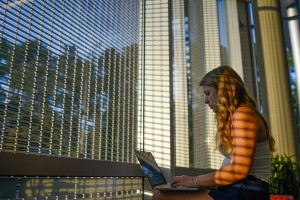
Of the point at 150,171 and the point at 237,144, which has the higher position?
the point at 237,144

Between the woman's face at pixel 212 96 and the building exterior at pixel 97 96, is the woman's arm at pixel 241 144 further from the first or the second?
the building exterior at pixel 97 96

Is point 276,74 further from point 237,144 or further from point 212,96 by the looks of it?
point 237,144

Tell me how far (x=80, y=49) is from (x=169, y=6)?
1375mm

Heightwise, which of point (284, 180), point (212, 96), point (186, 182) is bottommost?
point (284, 180)

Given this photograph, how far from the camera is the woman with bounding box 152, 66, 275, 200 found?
46.1 inches

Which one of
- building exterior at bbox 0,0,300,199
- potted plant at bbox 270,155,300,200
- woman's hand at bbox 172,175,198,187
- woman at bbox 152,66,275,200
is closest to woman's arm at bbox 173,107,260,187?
woman at bbox 152,66,275,200

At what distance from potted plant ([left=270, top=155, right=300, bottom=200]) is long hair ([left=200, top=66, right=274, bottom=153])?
3.39 m

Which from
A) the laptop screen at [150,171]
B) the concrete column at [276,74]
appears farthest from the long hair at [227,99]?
the concrete column at [276,74]

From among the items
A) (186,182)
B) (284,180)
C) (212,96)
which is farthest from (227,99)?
(284,180)

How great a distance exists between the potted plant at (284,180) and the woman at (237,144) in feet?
10.8

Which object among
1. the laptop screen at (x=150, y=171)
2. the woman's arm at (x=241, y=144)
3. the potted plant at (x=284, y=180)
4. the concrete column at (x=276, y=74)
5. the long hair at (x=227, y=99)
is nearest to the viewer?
the woman's arm at (x=241, y=144)

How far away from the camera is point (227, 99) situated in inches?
52.2

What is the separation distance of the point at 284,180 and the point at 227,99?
139 inches

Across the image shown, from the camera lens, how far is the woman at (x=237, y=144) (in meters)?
1.17
